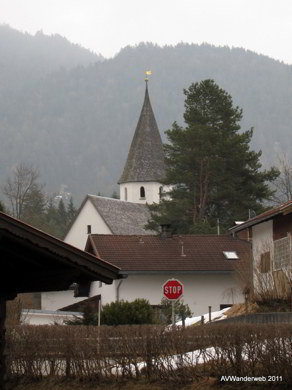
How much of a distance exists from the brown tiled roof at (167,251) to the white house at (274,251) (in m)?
15.1

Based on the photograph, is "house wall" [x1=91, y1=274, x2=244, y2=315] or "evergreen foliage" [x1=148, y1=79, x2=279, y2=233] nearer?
"house wall" [x1=91, y1=274, x2=244, y2=315]

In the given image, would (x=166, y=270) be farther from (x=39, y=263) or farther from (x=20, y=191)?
(x=20, y=191)

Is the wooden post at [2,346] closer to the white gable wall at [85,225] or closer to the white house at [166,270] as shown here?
the white house at [166,270]

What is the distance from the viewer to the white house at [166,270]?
48125 millimetres

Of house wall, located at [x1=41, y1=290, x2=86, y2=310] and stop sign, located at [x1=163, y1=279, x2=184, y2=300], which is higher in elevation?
house wall, located at [x1=41, y1=290, x2=86, y2=310]

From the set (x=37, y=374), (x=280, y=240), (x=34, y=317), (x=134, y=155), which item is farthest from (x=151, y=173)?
(x=37, y=374)

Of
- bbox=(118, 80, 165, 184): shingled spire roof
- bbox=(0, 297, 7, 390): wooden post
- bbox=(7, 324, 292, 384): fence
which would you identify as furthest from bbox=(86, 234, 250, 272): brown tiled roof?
bbox=(118, 80, 165, 184): shingled spire roof

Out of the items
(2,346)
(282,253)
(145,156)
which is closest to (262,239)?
(282,253)

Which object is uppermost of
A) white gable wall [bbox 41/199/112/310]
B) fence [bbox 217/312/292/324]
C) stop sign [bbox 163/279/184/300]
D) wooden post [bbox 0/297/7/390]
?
white gable wall [bbox 41/199/112/310]

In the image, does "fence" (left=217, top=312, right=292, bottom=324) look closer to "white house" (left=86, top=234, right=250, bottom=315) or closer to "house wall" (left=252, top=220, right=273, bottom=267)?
"house wall" (left=252, top=220, right=273, bottom=267)

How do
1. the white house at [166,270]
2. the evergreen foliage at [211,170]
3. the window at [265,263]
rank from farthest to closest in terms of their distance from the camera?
1. the evergreen foliage at [211,170]
2. the white house at [166,270]
3. the window at [265,263]

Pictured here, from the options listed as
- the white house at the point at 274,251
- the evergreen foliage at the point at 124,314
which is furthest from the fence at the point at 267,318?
the evergreen foliage at the point at 124,314

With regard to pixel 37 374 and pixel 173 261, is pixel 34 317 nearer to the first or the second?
pixel 173 261

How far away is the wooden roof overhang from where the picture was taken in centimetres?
1157
